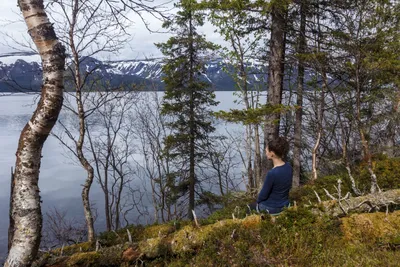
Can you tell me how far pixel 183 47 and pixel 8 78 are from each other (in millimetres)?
9787

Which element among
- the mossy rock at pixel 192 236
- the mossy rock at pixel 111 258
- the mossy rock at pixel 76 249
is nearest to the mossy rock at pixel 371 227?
the mossy rock at pixel 192 236

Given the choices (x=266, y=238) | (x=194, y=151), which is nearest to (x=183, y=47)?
(x=194, y=151)

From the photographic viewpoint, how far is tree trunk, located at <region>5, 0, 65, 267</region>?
3266 mm

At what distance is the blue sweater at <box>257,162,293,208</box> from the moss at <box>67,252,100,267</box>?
2.64 m

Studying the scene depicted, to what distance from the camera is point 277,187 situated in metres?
4.58

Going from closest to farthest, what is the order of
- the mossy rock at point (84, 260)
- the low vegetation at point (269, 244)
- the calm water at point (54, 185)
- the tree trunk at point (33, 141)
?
the tree trunk at point (33, 141), the low vegetation at point (269, 244), the mossy rock at point (84, 260), the calm water at point (54, 185)

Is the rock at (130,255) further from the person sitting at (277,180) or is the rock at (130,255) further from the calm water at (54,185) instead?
the calm water at (54,185)

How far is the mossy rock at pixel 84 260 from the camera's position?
4199 mm

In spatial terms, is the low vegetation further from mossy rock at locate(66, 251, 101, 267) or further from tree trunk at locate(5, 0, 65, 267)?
tree trunk at locate(5, 0, 65, 267)

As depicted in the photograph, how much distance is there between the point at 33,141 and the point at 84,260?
196 cm

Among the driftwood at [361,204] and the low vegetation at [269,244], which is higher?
the driftwood at [361,204]

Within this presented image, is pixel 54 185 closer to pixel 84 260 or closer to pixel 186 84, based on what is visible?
pixel 186 84

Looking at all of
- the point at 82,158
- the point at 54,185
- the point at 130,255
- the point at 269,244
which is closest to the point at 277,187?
the point at 269,244

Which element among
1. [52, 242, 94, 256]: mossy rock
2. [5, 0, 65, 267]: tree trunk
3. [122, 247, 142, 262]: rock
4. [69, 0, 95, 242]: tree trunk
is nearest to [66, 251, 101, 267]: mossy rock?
[122, 247, 142, 262]: rock
